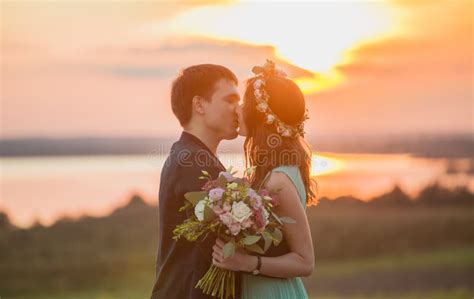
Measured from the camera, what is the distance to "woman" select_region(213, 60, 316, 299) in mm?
7102

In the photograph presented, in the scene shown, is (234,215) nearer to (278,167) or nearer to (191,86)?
(278,167)

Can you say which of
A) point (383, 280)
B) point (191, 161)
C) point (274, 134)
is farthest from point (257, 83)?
point (383, 280)

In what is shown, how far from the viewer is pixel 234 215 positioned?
6.92 m

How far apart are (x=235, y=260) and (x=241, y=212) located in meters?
0.36

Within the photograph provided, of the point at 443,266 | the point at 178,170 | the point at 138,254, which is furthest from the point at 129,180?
the point at 178,170

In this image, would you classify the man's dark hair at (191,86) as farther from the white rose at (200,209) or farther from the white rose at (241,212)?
the white rose at (241,212)

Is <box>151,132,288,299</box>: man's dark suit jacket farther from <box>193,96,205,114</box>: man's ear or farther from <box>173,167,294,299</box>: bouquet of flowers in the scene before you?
<box>193,96,205,114</box>: man's ear

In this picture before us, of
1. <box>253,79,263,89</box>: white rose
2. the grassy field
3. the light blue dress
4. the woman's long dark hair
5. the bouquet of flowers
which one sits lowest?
the grassy field

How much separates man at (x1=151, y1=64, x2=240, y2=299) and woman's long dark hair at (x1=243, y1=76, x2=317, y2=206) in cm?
41

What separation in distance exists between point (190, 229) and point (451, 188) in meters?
20.0

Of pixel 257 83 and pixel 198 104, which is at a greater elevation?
pixel 257 83

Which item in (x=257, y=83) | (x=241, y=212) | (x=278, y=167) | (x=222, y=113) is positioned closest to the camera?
(x=241, y=212)

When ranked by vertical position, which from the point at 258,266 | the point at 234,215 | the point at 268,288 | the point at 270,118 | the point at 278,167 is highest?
the point at 270,118

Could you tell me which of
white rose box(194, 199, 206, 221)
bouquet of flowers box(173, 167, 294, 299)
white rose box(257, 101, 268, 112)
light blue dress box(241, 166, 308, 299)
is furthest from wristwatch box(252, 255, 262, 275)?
white rose box(257, 101, 268, 112)
